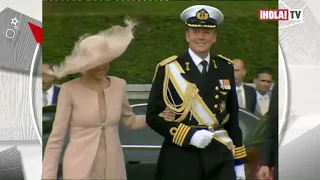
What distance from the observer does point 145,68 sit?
315cm

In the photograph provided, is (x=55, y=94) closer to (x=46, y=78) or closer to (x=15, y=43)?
(x=46, y=78)

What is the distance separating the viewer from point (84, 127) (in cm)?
307

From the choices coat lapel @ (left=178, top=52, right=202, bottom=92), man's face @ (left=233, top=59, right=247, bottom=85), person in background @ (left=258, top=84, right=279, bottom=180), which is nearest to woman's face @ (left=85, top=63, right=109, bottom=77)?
coat lapel @ (left=178, top=52, right=202, bottom=92)

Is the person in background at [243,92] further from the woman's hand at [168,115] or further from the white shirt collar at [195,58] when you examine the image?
the woman's hand at [168,115]

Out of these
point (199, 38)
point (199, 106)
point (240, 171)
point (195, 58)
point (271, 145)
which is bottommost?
point (240, 171)

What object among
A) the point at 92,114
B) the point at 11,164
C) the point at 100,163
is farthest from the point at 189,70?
the point at 11,164

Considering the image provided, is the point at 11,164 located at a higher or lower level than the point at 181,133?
lower

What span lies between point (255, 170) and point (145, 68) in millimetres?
850

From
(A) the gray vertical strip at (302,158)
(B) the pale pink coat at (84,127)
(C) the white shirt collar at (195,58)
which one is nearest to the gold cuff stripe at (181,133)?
(B) the pale pink coat at (84,127)

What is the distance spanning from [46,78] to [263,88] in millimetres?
1206

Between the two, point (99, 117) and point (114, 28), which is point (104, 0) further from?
point (99, 117)

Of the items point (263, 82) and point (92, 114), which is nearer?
point (92, 114)

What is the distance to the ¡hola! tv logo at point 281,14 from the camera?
10.3 ft

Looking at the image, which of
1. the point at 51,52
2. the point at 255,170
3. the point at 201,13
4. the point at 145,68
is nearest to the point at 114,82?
the point at 145,68
